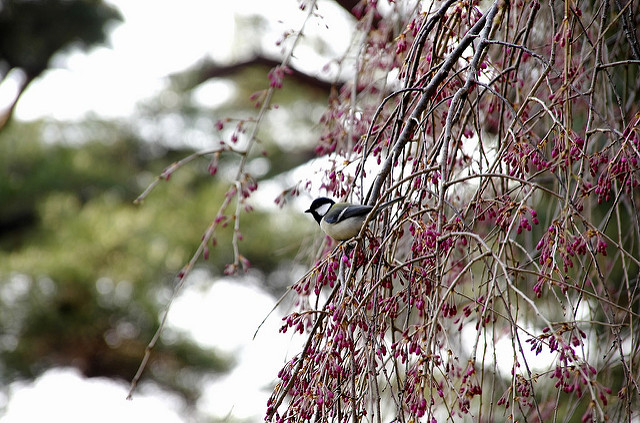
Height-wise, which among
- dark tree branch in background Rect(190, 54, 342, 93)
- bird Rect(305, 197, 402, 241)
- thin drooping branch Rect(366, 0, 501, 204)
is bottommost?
bird Rect(305, 197, 402, 241)

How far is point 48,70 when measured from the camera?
646 centimetres

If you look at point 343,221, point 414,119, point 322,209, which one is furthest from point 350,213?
point 322,209

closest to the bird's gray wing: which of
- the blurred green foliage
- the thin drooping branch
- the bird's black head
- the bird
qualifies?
the bird

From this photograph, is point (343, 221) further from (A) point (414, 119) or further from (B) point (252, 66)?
(B) point (252, 66)

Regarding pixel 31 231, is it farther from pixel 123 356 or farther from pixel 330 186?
pixel 330 186

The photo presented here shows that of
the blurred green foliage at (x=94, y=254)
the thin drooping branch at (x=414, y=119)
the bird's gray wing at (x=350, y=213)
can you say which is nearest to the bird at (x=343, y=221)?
the bird's gray wing at (x=350, y=213)

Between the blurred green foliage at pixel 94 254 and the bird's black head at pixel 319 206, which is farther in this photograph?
the blurred green foliage at pixel 94 254

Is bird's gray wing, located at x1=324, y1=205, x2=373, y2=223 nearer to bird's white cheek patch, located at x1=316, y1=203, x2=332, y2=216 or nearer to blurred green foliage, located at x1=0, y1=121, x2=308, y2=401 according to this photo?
bird's white cheek patch, located at x1=316, y1=203, x2=332, y2=216

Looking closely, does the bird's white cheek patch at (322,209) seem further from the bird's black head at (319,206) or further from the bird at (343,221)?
the bird at (343,221)

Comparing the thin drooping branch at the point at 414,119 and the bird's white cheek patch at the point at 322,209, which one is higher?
the thin drooping branch at the point at 414,119

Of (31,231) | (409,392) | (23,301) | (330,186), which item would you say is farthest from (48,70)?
(409,392)

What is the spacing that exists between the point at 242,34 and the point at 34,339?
9.97 feet

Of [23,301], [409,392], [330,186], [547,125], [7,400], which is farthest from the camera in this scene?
[7,400]

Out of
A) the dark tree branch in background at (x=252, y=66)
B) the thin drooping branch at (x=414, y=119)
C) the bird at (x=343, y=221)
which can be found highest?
the dark tree branch in background at (x=252, y=66)
